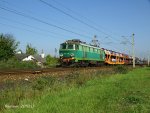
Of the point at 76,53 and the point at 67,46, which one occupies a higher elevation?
the point at 67,46

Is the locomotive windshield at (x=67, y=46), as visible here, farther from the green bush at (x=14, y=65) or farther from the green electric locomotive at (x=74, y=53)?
the green bush at (x=14, y=65)

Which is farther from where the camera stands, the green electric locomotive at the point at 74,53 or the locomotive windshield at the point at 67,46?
the locomotive windshield at the point at 67,46

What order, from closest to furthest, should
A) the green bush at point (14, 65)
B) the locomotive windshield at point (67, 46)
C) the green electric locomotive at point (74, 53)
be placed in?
the green electric locomotive at point (74, 53)
the locomotive windshield at point (67, 46)
the green bush at point (14, 65)

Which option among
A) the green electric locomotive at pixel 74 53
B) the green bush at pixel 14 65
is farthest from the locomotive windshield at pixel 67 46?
the green bush at pixel 14 65

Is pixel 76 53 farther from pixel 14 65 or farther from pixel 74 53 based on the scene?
pixel 14 65

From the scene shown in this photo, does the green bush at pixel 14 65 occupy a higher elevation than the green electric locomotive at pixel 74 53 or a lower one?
lower

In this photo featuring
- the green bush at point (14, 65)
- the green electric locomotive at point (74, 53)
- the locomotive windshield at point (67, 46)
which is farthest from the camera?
the green bush at point (14, 65)

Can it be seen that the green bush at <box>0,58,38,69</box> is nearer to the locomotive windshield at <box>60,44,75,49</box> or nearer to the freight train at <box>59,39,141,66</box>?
the locomotive windshield at <box>60,44,75,49</box>

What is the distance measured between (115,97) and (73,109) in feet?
10.7

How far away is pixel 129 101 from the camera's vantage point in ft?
37.8

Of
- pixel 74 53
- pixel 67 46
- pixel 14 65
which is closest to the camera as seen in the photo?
pixel 74 53

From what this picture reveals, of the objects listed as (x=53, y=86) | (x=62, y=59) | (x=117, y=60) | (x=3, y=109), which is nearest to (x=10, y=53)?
(x=117, y=60)

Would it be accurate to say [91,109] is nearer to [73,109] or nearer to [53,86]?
[73,109]

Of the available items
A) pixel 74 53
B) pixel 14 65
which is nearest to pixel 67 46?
pixel 74 53
